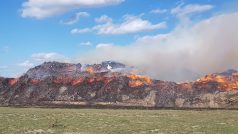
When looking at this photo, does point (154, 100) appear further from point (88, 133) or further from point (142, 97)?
point (88, 133)

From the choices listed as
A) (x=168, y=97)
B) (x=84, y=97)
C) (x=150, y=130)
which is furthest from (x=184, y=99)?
(x=150, y=130)

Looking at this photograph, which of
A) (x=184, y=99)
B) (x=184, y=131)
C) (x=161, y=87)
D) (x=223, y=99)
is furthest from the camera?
(x=161, y=87)

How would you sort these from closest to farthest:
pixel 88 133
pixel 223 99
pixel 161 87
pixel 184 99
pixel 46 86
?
pixel 88 133 → pixel 223 99 → pixel 184 99 → pixel 161 87 → pixel 46 86

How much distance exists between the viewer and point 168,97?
6718 inches

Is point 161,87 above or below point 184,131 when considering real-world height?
above

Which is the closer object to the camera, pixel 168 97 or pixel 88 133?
pixel 88 133

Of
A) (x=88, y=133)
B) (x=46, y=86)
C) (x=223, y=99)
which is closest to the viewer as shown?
(x=88, y=133)

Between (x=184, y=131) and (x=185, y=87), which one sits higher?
(x=185, y=87)

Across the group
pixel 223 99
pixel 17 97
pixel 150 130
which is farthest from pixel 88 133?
pixel 17 97

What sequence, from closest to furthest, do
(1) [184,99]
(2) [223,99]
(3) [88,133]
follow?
(3) [88,133]
(2) [223,99]
(1) [184,99]

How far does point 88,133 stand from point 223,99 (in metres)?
125

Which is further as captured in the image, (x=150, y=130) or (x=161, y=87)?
(x=161, y=87)

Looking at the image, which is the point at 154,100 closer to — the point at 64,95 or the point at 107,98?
the point at 107,98

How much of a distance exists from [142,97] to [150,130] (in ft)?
433
